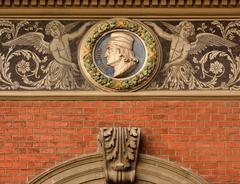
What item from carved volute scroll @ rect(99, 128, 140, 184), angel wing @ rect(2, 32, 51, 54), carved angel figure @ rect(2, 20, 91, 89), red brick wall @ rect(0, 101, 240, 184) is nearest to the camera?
carved volute scroll @ rect(99, 128, 140, 184)

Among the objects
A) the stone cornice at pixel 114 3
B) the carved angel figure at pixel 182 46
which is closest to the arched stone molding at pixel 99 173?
the carved angel figure at pixel 182 46

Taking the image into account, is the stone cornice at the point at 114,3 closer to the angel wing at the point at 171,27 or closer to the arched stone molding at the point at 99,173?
the angel wing at the point at 171,27

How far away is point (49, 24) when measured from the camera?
16.5m

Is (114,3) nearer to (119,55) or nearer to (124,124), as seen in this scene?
(119,55)

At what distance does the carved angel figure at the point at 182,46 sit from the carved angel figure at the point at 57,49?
120 centimetres

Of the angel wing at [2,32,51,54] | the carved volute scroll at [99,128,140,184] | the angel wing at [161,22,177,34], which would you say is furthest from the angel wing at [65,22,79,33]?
the carved volute scroll at [99,128,140,184]

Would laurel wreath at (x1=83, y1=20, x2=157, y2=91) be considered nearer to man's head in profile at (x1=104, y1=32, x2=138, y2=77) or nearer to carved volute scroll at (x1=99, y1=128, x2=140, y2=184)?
man's head in profile at (x1=104, y1=32, x2=138, y2=77)

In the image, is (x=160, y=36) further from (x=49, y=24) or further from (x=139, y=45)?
(x=49, y=24)

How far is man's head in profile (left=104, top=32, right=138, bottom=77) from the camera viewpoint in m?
16.2

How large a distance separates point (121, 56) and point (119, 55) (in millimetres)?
31

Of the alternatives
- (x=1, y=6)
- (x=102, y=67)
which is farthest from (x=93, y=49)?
(x=1, y=6)

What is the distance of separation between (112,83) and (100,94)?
0.23 meters

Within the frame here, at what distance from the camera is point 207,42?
53.8ft

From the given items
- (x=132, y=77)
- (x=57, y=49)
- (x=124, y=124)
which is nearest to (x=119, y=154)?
(x=124, y=124)
